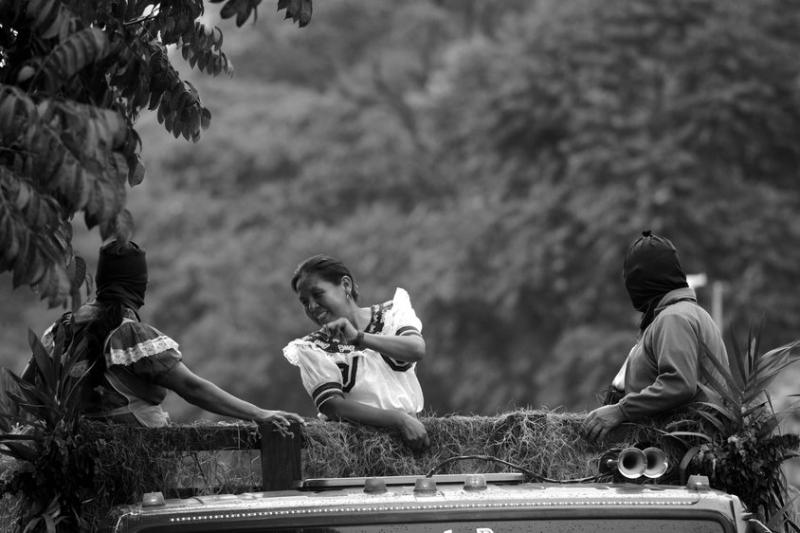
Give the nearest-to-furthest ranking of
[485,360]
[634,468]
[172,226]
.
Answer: [634,468], [485,360], [172,226]

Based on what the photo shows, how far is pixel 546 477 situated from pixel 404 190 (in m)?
26.7

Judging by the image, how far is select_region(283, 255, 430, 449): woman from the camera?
20.5 feet

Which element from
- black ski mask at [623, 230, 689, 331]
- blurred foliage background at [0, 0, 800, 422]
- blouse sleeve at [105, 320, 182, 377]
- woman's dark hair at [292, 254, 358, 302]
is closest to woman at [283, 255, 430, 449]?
woman's dark hair at [292, 254, 358, 302]

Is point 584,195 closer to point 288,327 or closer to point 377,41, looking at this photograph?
point 288,327

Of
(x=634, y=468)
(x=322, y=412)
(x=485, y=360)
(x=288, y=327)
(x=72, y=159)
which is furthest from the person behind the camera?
(x=288, y=327)

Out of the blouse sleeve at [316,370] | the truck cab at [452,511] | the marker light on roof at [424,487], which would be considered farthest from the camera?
the blouse sleeve at [316,370]

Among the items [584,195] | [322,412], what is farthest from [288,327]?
[322,412]

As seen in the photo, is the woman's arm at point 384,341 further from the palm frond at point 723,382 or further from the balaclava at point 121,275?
the palm frond at point 723,382

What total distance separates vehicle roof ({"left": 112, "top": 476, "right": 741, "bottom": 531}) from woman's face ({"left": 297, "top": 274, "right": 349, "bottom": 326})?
6.32 feet

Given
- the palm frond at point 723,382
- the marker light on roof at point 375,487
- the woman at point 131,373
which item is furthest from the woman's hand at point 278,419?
the palm frond at point 723,382

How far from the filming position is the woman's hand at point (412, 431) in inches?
239

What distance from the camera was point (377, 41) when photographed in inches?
1460

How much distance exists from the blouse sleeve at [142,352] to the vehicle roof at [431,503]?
40.0 inches

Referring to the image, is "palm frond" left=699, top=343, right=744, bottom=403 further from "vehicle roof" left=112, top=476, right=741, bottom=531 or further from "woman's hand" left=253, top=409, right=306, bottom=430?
"woman's hand" left=253, top=409, right=306, bottom=430
